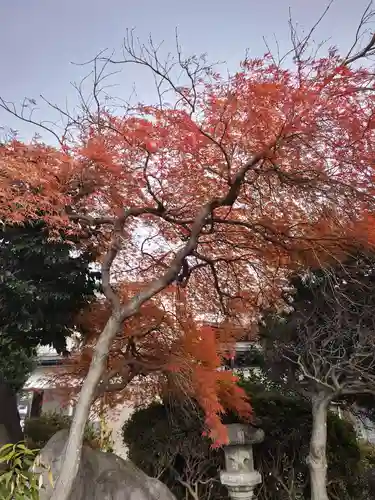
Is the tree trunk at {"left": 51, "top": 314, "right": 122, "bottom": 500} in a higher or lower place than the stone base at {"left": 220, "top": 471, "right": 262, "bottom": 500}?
higher

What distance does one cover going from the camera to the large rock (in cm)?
420

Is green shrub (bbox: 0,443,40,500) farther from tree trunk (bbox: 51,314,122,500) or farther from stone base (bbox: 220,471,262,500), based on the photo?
stone base (bbox: 220,471,262,500)

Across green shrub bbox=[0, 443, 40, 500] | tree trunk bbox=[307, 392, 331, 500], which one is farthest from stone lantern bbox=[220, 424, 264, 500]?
Answer: green shrub bbox=[0, 443, 40, 500]

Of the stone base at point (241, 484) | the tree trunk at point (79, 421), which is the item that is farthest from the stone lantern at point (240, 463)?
the tree trunk at point (79, 421)

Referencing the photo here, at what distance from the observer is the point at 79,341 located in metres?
5.88

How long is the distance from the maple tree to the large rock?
0.76 meters

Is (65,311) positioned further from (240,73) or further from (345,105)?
(345,105)

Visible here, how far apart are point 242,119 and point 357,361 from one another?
312 centimetres

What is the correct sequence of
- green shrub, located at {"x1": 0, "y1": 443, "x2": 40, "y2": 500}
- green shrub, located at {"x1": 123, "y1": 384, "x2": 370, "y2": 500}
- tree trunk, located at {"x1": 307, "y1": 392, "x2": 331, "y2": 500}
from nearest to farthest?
green shrub, located at {"x1": 0, "y1": 443, "x2": 40, "y2": 500} → tree trunk, located at {"x1": 307, "y1": 392, "x2": 331, "y2": 500} → green shrub, located at {"x1": 123, "y1": 384, "x2": 370, "y2": 500}

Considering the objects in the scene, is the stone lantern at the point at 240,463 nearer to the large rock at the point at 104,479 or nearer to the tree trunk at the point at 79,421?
the large rock at the point at 104,479

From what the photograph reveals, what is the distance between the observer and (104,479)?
14.4 ft

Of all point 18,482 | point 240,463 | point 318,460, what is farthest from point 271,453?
point 18,482

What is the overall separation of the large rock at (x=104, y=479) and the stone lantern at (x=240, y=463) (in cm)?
78

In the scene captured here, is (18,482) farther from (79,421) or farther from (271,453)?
(271,453)
